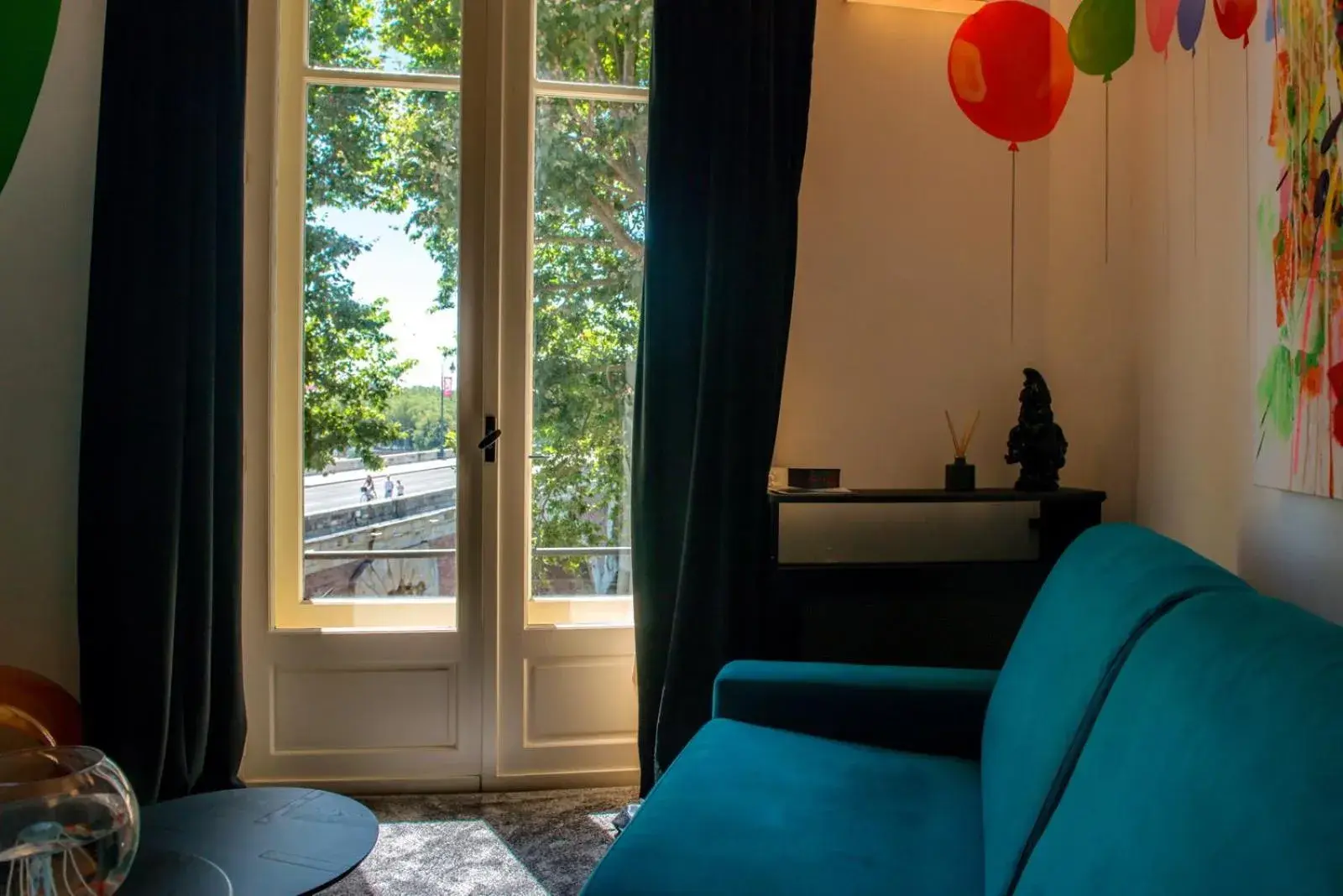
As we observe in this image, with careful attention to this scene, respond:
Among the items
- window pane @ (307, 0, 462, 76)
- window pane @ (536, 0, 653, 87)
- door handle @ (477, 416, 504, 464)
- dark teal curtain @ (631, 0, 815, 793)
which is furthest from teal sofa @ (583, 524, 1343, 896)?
window pane @ (307, 0, 462, 76)

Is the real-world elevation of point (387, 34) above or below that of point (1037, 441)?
above

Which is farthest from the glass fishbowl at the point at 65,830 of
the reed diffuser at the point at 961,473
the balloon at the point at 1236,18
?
the balloon at the point at 1236,18

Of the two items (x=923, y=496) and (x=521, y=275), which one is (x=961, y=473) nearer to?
(x=923, y=496)

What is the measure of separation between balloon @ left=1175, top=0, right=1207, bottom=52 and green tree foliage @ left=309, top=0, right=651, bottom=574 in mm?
1381

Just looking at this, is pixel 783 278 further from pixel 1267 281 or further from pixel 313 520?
pixel 313 520

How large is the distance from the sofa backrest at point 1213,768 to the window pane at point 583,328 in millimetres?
1746

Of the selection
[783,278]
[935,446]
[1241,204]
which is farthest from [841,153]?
[1241,204]

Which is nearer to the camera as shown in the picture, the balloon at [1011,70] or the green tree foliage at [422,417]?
the balloon at [1011,70]

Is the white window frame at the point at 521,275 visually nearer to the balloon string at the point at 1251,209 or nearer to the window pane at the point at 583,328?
the window pane at the point at 583,328

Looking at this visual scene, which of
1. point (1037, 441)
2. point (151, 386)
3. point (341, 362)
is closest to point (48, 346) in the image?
point (151, 386)

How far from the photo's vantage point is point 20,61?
2.17 meters

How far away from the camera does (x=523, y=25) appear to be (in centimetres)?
260

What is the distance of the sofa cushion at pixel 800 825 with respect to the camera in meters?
1.26

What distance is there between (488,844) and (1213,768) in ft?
6.19
